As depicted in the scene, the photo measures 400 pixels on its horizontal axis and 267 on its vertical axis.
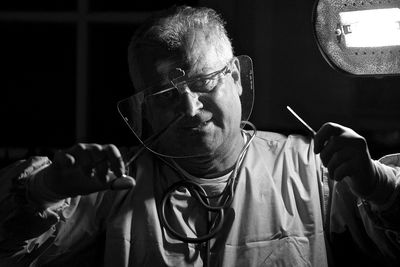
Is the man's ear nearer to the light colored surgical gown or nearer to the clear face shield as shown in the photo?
the clear face shield

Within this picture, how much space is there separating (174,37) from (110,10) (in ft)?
2.69

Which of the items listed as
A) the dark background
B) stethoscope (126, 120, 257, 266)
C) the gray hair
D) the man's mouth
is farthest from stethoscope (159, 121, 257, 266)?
the dark background

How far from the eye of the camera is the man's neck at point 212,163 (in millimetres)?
1706

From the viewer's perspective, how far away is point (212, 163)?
172 centimetres

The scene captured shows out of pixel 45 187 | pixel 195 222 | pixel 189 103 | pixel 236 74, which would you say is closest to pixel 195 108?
pixel 189 103

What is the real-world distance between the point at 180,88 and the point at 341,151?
1.38 ft

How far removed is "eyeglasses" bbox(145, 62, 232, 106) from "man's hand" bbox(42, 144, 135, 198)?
0.26 m

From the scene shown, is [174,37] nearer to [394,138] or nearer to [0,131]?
[394,138]

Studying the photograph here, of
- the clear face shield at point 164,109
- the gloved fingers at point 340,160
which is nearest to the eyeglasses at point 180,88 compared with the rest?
the clear face shield at point 164,109

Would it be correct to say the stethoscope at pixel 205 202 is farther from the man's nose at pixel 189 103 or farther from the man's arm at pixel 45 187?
the man's arm at pixel 45 187

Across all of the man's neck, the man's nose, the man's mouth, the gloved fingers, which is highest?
the man's nose

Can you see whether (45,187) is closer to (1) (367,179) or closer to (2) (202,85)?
(2) (202,85)

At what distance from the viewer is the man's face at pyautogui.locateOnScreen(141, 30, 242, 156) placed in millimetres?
1604

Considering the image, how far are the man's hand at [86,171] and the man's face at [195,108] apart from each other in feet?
0.82
